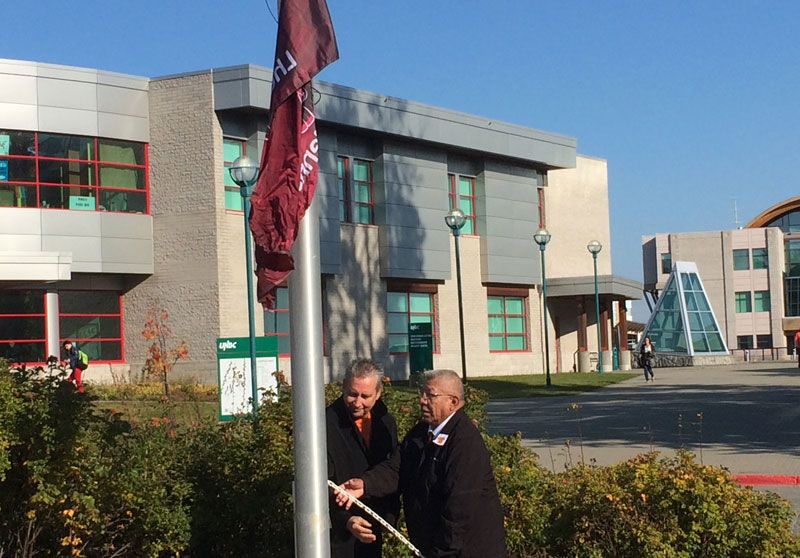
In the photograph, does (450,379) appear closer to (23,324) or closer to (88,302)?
(23,324)

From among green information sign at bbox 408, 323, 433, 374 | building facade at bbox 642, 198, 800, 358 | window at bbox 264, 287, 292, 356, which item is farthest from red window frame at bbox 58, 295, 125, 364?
building facade at bbox 642, 198, 800, 358

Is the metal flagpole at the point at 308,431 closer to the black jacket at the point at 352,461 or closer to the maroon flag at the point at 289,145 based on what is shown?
the maroon flag at the point at 289,145

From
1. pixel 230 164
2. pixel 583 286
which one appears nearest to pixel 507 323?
pixel 583 286

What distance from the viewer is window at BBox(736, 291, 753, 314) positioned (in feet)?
377

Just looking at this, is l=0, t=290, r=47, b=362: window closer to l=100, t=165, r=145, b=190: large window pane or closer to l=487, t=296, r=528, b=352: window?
l=100, t=165, r=145, b=190: large window pane

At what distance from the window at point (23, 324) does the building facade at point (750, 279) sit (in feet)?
279

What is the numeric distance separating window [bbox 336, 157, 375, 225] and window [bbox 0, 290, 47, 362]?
1184 cm

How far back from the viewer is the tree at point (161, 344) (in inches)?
1511

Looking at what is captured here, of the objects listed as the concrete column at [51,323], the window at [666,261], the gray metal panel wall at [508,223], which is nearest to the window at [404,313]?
the gray metal panel wall at [508,223]

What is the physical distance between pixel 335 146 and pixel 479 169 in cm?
1096

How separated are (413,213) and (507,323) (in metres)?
9.13

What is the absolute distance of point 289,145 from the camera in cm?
639

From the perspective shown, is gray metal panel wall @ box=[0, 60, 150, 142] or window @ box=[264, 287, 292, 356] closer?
gray metal panel wall @ box=[0, 60, 150, 142]

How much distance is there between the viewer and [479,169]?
5378 cm
